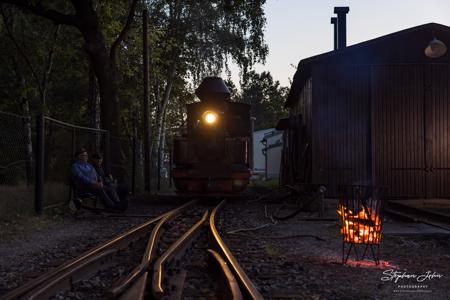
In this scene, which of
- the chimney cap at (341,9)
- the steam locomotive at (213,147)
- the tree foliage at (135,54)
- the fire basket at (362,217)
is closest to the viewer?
the fire basket at (362,217)

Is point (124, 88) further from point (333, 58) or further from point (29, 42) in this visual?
point (333, 58)

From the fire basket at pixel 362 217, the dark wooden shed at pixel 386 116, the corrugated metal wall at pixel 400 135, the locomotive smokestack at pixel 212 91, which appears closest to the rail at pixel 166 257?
the fire basket at pixel 362 217

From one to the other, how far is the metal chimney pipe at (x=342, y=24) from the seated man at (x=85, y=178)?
1276cm

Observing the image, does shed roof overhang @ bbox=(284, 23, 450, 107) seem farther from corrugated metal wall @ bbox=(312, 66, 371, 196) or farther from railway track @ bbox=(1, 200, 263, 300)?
railway track @ bbox=(1, 200, 263, 300)

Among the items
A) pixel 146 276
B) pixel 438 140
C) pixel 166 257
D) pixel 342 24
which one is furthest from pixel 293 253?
pixel 342 24

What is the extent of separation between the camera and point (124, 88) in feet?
93.8

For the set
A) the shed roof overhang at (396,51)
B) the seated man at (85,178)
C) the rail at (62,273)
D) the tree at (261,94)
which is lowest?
the rail at (62,273)

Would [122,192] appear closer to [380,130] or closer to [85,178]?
[85,178]

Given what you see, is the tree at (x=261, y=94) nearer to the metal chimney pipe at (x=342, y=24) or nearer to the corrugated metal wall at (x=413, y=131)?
the metal chimney pipe at (x=342, y=24)

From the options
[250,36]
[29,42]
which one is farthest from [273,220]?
[250,36]

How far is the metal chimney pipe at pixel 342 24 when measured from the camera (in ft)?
68.0

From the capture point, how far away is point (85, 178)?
35.8 feet

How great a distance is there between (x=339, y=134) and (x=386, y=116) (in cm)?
132

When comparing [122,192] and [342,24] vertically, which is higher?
[342,24]
